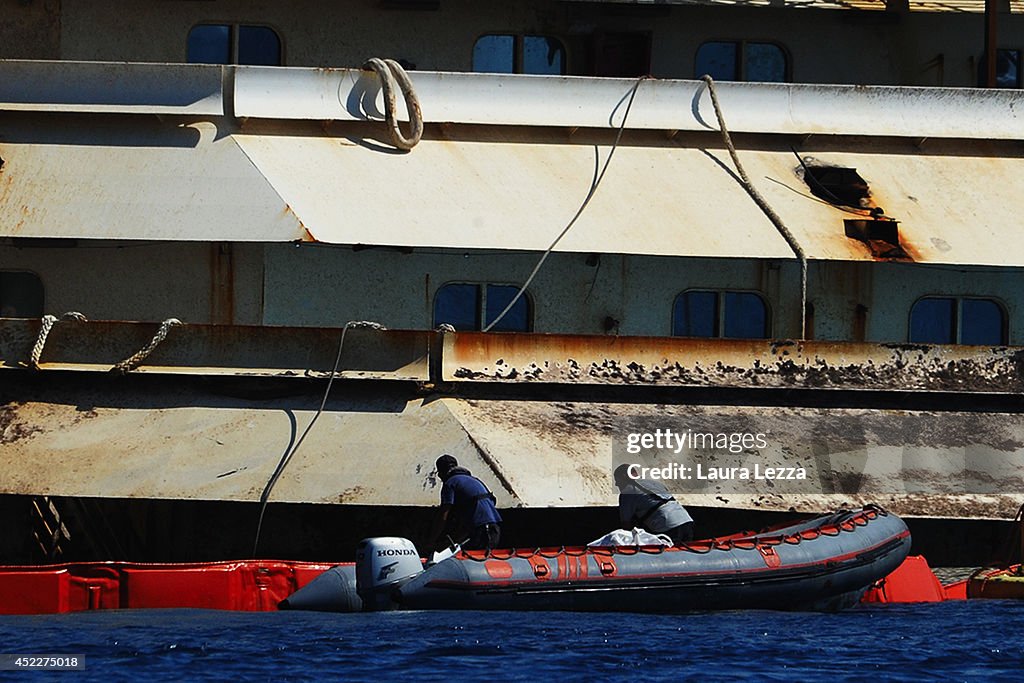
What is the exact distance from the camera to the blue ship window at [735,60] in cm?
2170

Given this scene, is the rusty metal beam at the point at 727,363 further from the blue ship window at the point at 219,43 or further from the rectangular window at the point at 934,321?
the blue ship window at the point at 219,43

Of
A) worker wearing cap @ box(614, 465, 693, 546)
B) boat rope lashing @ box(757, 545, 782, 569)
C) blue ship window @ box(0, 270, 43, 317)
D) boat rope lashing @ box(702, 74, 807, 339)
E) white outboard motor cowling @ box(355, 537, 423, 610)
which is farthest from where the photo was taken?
blue ship window @ box(0, 270, 43, 317)

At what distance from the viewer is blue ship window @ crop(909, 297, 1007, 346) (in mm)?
20266

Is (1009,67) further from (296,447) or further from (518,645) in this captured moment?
(518,645)

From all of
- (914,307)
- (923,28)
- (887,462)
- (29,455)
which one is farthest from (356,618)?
(923,28)

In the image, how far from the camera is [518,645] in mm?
13758

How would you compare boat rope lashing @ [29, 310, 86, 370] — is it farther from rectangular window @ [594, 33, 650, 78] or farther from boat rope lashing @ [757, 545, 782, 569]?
rectangular window @ [594, 33, 650, 78]

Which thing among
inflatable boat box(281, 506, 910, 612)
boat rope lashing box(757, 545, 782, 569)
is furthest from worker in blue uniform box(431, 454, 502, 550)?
boat rope lashing box(757, 545, 782, 569)

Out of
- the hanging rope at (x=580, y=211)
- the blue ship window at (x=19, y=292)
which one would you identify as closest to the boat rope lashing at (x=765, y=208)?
the hanging rope at (x=580, y=211)

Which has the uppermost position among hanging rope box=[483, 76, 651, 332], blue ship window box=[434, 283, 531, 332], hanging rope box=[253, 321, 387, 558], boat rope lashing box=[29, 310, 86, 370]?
hanging rope box=[483, 76, 651, 332]

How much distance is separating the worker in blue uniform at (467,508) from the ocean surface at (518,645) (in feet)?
3.80

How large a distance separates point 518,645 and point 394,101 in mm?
7147

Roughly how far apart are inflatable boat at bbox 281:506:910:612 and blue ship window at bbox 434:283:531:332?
3940 mm

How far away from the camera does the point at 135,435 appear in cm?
1702
